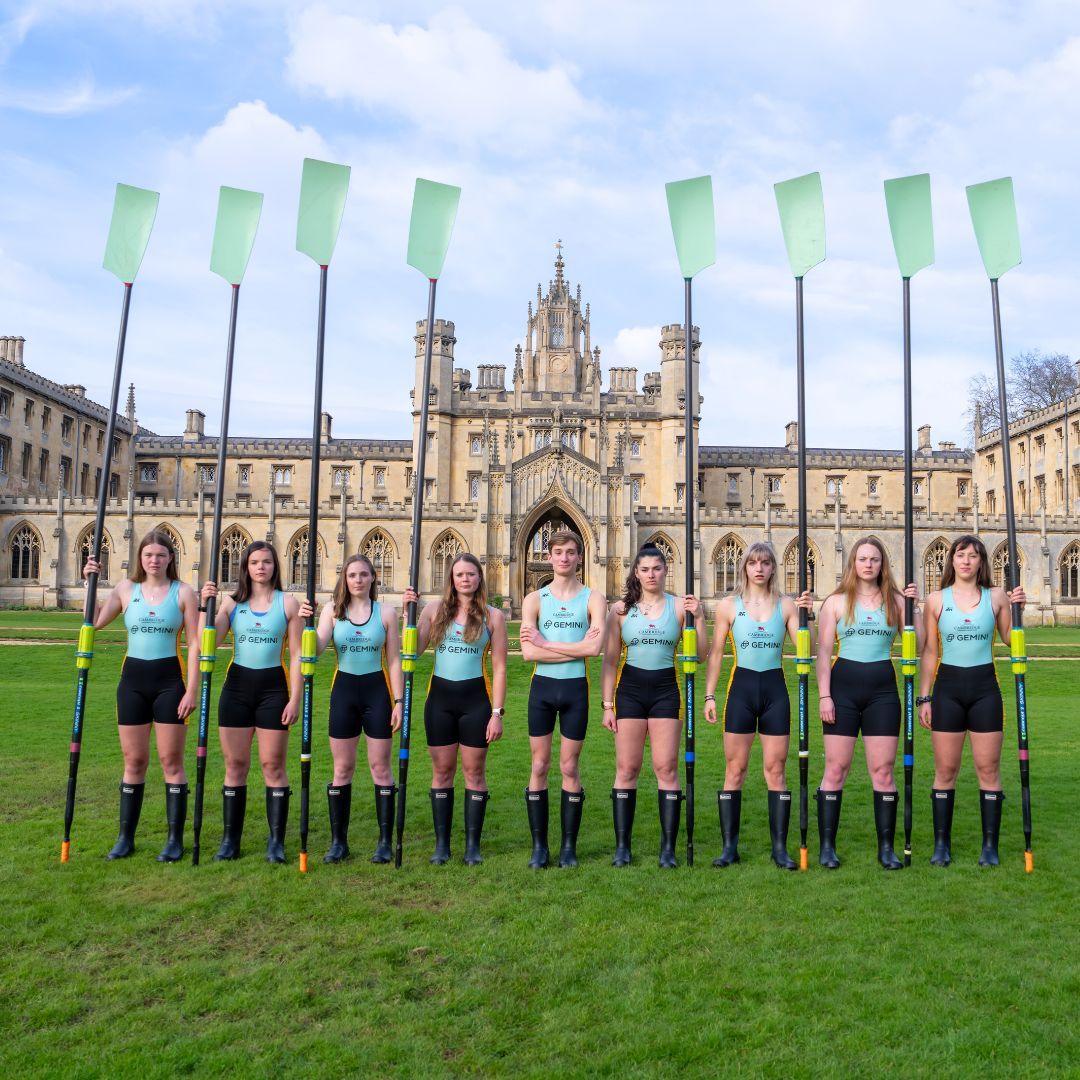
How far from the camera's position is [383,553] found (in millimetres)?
44625

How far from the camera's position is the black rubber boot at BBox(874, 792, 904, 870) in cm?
626

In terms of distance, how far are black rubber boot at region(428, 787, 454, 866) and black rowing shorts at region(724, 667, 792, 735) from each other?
1946 mm

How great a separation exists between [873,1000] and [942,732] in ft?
8.40

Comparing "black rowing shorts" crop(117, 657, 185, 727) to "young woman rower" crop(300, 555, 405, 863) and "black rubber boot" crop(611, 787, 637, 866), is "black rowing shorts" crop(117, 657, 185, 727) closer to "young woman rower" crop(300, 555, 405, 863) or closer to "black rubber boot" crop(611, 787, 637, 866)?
"young woman rower" crop(300, 555, 405, 863)

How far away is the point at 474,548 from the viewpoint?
1668 inches

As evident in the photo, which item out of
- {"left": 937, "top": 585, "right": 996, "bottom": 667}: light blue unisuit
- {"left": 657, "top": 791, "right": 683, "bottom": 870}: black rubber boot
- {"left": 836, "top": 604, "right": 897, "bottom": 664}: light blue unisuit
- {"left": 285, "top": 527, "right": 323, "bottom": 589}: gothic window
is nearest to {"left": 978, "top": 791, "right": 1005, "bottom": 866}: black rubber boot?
{"left": 937, "top": 585, "right": 996, "bottom": 667}: light blue unisuit

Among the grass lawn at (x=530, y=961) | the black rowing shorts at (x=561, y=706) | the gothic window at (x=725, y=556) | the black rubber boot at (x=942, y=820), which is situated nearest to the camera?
Answer: the grass lawn at (x=530, y=961)

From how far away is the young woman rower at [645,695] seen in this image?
623 centimetres

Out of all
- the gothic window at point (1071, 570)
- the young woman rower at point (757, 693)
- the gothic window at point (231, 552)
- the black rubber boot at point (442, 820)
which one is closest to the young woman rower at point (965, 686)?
the young woman rower at point (757, 693)

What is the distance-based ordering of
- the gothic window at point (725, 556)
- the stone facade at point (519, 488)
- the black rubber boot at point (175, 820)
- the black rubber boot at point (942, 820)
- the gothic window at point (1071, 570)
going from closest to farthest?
the black rubber boot at point (175, 820) → the black rubber boot at point (942, 820) → the stone facade at point (519, 488) → the gothic window at point (1071, 570) → the gothic window at point (725, 556)

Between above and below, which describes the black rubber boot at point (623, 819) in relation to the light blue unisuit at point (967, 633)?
below

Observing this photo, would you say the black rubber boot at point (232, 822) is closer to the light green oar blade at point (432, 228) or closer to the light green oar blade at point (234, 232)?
the light green oar blade at point (234, 232)

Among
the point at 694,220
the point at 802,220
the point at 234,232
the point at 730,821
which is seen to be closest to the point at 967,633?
the point at 730,821

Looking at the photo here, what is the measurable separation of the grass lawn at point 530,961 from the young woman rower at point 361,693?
381mm
